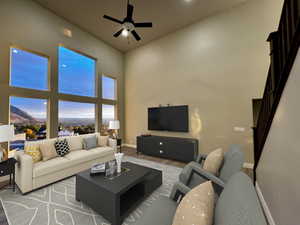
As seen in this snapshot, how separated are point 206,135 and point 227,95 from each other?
129cm

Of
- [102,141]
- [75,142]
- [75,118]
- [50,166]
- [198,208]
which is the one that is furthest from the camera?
[75,118]

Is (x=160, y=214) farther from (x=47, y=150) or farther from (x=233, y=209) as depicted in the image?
(x=47, y=150)

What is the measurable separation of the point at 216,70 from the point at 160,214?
3.89 metres

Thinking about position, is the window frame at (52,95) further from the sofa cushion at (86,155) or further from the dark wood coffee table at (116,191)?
the dark wood coffee table at (116,191)

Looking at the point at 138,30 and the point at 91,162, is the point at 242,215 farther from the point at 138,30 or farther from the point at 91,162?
the point at 138,30

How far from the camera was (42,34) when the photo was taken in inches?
141

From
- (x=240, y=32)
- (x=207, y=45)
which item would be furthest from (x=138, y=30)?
(x=240, y=32)

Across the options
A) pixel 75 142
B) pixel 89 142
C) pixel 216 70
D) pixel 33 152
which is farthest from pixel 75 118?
pixel 216 70

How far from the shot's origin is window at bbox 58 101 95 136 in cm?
407

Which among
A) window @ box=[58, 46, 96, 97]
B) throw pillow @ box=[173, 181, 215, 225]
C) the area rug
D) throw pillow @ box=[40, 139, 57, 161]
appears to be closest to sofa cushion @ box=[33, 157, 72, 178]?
throw pillow @ box=[40, 139, 57, 161]

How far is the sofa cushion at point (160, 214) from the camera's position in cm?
113

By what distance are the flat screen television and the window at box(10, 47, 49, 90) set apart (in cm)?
342

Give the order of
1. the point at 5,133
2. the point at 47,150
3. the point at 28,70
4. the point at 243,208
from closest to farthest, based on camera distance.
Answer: the point at 243,208 → the point at 5,133 → the point at 47,150 → the point at 28,70

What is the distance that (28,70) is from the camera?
3.42 meters
